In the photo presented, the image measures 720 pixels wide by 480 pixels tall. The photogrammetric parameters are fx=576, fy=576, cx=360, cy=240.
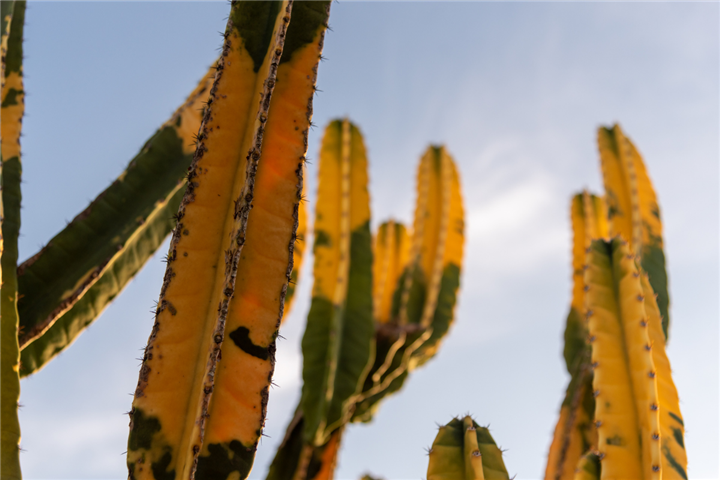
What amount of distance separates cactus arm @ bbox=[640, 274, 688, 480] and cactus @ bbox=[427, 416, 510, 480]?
0.66 metres

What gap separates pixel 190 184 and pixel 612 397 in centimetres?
172

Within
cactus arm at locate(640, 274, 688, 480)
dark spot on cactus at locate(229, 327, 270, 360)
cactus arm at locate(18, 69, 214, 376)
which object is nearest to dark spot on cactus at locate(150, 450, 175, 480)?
dark spot on cactus at locate(229, 327, 270, 360)

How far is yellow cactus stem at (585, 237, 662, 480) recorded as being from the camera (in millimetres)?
2074

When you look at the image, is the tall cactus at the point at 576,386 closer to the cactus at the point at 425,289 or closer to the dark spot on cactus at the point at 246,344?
the cactus at the point at 425,289

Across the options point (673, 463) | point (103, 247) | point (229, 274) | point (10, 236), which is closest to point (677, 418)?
→ point (673, 463)

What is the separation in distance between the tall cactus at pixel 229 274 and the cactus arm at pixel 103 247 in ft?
3.40

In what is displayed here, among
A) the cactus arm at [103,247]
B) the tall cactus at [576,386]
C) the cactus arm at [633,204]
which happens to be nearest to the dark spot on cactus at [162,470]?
the cactus arm at [103,247]

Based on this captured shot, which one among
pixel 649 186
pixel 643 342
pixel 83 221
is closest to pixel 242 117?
pixel 83 221

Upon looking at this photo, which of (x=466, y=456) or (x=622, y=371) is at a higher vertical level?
(x=622, y=371)

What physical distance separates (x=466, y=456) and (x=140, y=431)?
1.02 metres

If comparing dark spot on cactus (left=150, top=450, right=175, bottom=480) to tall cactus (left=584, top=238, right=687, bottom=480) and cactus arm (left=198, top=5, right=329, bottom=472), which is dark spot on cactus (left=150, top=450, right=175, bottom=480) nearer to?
cactus arm (left=198, top=5, right=329, bottom=472)

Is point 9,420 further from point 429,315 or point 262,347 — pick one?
point 429,315

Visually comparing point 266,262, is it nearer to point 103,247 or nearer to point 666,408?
point 103,247

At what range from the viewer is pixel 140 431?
5.13 ft
